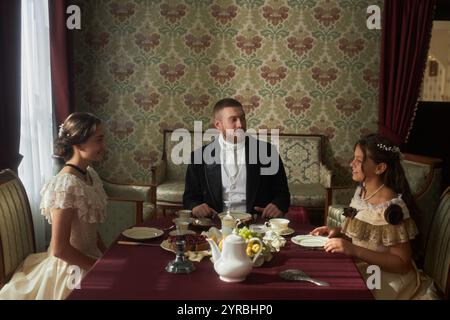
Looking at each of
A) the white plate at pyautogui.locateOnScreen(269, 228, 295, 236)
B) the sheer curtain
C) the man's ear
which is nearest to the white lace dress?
the white plate at pyautogui.locateOnScreen(269, 228, 295, 236)

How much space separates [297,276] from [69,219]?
1.12m

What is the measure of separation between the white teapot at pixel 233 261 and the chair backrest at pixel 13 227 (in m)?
1.16

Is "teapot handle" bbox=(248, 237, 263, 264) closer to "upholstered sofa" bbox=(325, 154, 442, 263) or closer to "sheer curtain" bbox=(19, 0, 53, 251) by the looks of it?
"upholstered sofa" bbox=(325, 154, 442, 263)

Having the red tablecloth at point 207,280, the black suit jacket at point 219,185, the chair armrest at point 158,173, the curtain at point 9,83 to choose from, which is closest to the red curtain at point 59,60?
the chair armrest at point 158,173

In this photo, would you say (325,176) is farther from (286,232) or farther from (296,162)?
(286,232)

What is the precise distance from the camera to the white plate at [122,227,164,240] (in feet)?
7.64

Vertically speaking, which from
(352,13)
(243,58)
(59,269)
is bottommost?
(59,269)

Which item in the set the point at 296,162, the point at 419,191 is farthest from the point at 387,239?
the point at 296,162

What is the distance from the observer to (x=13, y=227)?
8.49ft
